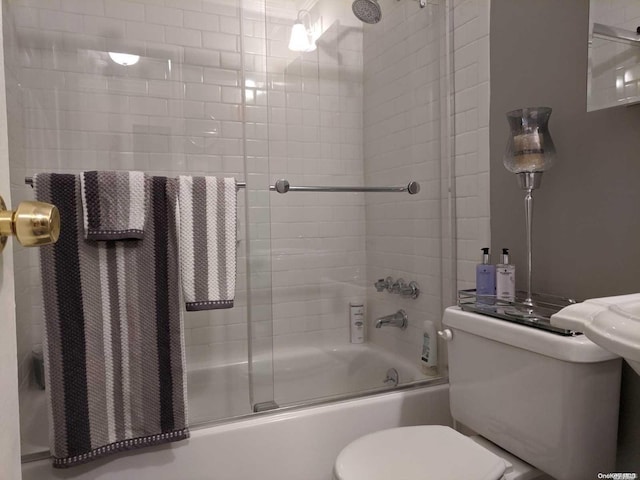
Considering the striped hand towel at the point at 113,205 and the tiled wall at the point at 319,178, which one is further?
the tiled wall at the point at 319,178

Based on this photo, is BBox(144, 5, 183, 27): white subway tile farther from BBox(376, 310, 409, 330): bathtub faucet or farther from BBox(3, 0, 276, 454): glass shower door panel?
BBox(376, 310, 409, 330): bathtub faucet

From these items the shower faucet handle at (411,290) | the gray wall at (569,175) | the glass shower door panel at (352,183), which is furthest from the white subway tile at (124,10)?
the shower faucet handle at (411,290)

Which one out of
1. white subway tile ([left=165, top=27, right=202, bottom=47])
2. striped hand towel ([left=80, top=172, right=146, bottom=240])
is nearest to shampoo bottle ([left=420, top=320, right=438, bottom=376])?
striped hand towel ([left=80, top=172, right=146, bottom=240])

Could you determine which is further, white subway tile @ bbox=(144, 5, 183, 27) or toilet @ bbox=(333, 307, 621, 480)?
white subway tile @ bbox=(144, 5, 183, 27)

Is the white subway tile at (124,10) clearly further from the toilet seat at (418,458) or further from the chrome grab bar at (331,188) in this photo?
the toilet seat at (418,458)

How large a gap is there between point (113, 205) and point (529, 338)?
4.01 ft

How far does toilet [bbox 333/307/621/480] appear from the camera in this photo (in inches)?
41.8

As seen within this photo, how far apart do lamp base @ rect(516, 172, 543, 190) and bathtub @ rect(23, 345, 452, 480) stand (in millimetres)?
876

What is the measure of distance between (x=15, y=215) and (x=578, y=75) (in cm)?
146

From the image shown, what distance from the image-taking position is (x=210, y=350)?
2.08 m

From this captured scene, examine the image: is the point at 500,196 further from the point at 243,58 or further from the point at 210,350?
the point at 210,350

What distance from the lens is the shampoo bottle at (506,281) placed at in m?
1.40

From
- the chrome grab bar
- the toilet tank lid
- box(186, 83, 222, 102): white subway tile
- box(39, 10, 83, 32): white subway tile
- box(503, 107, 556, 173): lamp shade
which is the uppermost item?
box(39, 10, 83, 32): white subway tile

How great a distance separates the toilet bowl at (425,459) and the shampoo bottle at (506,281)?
18.1 inches
